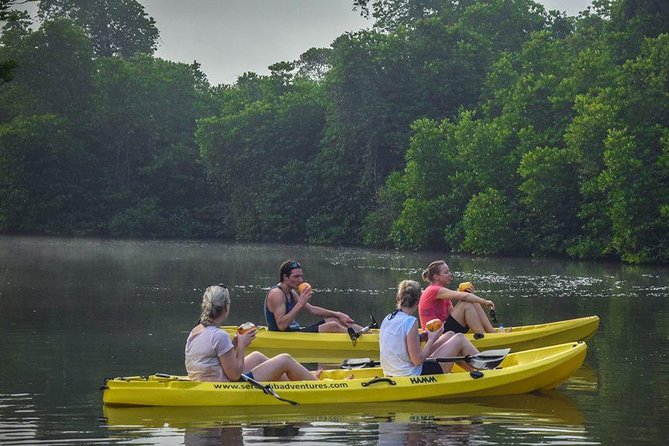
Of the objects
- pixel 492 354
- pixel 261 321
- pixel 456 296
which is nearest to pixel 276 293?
pixel 456 296

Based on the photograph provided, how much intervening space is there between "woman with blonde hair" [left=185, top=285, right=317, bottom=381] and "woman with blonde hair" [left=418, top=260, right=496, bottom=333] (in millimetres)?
3193

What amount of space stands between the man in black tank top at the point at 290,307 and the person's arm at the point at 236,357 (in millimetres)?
3812

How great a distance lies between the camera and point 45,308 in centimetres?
2795

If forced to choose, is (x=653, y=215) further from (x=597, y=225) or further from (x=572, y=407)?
(x=572, y=407)

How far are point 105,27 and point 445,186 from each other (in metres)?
44.8

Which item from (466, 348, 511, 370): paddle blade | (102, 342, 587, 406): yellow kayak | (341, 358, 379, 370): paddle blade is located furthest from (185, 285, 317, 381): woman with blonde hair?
(466, 348, 511, 370): paddle blade

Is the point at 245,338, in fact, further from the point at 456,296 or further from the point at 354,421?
the point at 456,296

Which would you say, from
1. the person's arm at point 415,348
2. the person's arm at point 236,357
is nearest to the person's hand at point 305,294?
the person's arm at point 415,348

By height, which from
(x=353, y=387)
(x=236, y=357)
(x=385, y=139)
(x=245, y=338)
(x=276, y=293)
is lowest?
(x=353, y=387)

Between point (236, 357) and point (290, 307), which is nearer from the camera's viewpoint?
point (236, 357)

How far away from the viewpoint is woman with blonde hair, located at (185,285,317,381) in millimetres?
13711

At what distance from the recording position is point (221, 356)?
1439cm

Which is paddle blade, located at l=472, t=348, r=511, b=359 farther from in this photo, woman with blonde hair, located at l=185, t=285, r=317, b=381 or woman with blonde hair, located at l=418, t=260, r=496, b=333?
woman with blonde hair, located at l=185, t=285, r=317, b=381

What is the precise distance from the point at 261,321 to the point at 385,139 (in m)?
45.0
